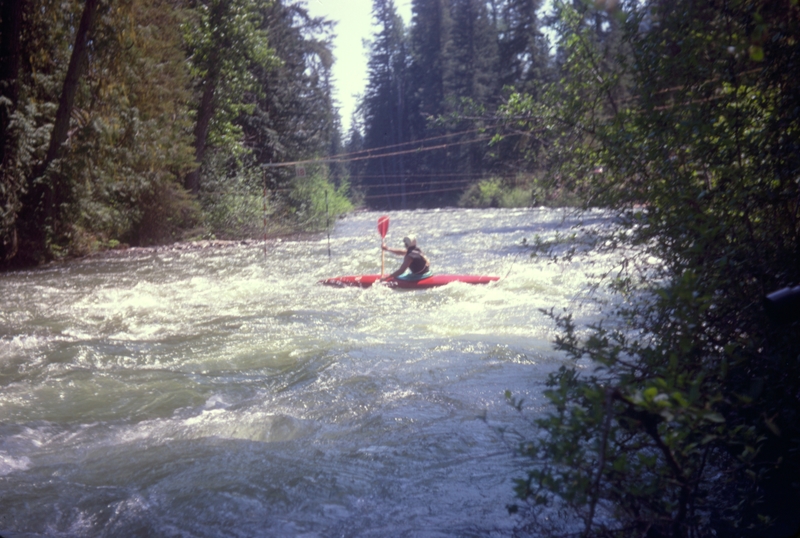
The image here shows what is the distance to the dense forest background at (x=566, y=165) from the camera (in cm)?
241

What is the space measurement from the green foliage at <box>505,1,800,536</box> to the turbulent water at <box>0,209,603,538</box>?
523 mm

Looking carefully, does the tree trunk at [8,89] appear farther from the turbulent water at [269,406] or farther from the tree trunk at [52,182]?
the turbulent water at [269,406]

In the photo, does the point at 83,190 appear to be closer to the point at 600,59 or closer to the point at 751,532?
the point at 600,59

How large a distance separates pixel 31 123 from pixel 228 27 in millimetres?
8127

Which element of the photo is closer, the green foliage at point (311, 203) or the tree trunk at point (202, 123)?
the tree trunk at point (202, 123)

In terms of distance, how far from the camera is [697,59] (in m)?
3.13

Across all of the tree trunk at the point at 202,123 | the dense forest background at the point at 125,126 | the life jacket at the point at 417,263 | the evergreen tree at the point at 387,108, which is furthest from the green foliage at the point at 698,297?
the evergreen tree at the point at 387,108

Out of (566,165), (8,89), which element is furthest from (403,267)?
(8,89)

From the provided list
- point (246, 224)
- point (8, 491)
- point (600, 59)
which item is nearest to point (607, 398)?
point (600, 59)

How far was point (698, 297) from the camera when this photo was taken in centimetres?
223

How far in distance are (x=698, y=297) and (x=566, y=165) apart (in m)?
2.19

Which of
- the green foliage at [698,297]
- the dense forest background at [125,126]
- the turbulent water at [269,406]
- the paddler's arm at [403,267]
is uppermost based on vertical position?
the dense forest background at [125,126]

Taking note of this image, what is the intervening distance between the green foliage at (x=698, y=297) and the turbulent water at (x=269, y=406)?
523 millimetres

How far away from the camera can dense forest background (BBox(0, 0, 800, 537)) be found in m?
2.41
